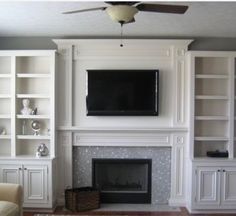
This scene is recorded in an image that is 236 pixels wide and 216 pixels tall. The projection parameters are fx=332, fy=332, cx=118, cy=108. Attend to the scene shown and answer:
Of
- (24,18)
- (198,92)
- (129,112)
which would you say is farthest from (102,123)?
(24,18)

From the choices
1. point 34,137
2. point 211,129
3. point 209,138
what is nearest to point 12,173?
point 34,137

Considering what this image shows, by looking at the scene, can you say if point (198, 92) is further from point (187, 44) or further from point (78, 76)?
point (78, 76)

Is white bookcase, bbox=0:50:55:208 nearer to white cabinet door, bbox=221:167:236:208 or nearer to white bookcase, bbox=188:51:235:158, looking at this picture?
white bookcase, bbox=188:51:235:158

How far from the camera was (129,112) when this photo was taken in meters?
4.69

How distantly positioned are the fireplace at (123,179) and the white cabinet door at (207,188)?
724 millimetres

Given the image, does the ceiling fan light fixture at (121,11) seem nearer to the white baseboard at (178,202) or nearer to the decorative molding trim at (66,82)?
the decorative molding trim at (66,82)

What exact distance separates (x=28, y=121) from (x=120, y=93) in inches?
56.3

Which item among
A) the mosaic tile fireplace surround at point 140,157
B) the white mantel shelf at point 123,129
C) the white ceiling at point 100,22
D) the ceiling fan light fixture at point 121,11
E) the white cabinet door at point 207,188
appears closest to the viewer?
the ceiling fan light fixture at point 121,11

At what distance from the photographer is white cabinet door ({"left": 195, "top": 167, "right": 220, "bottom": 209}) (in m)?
4.52

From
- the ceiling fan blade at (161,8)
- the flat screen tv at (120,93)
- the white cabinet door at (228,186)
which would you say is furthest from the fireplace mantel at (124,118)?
the ceiling fan blade at (161,8)

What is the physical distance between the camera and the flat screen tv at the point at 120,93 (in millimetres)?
4688

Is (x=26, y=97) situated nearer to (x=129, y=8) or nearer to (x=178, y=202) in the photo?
(x=129, y=8)

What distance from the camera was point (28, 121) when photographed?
490 centimetres

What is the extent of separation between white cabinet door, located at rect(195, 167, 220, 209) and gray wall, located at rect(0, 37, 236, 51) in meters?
1.75
